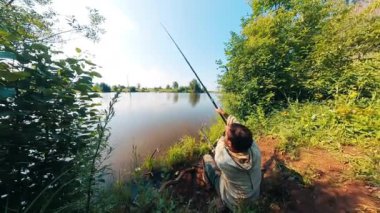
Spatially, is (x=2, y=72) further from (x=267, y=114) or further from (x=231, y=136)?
(x=267, y=114)

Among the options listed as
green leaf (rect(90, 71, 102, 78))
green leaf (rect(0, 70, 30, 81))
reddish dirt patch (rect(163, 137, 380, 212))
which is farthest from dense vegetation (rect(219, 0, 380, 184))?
green leaf (rect(0, 70, 30, 81))

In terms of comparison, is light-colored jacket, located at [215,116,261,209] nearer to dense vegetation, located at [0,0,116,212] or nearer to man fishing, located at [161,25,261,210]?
man fishing, located at [161,25,261,210]

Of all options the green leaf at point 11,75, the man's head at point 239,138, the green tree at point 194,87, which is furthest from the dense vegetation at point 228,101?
the green tree at point 194,87

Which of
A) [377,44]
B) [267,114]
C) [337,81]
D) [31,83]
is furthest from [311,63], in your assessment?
[31,83]

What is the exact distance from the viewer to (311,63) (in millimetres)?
6074

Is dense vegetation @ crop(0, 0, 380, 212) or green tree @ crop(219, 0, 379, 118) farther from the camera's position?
green tree @ crop(219, 0, 379, 118)

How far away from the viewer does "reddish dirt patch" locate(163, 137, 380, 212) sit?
8.41ft

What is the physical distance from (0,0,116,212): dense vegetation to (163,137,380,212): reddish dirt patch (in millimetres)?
1244

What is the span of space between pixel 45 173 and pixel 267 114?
213 inches

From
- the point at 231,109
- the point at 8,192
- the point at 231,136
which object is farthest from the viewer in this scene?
the point at 231,109

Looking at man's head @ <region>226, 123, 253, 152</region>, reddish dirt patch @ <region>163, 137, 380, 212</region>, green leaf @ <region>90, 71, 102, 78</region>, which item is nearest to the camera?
green leaf @ <region>90, 71, 102, 78</region>

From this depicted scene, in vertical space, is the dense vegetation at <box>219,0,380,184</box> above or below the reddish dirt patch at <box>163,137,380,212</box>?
above

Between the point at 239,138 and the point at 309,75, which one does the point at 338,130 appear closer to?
the point at 309,75

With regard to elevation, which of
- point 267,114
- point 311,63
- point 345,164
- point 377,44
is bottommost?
point 345,164
